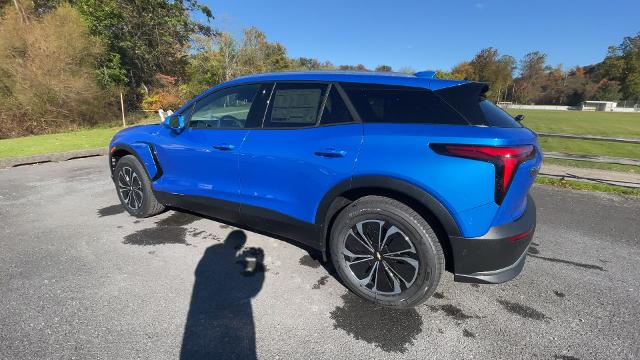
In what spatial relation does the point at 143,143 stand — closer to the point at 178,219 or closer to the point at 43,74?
the point at 178,219

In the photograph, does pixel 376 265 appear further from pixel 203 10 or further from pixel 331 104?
pixel 203 10

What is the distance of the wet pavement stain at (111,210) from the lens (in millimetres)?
4437

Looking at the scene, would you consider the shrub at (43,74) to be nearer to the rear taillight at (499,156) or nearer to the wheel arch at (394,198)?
the wheel arch at (394,198)

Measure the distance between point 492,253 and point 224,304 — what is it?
1.94 meters

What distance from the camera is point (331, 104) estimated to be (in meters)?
2.62

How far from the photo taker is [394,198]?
7.87 feet

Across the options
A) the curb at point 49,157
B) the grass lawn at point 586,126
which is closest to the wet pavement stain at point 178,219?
the curb at point 49,157

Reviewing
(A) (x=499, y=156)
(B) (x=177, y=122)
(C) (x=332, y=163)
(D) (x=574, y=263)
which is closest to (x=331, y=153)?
(C) (x=332, y=163)

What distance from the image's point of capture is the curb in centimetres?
736

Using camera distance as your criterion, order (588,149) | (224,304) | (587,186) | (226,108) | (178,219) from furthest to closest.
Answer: (588,149), (587,186), (178,219), (226,108), (224,304)

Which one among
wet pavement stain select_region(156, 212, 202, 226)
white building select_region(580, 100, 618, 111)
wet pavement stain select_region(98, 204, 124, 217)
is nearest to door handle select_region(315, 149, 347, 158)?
wet pavement stain select_region(156, 212, 202, 226)

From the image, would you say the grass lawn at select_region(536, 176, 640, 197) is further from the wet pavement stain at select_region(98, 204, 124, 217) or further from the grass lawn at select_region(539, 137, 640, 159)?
the wet pavement stain at select_region(98, 204, 124, 217)

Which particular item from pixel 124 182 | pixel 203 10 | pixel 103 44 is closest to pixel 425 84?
pixel 124 182

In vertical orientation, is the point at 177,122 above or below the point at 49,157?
Answer: above
